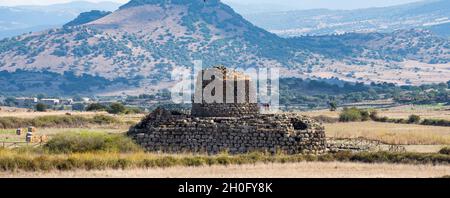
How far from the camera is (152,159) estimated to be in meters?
26.3

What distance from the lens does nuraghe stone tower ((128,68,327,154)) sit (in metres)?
30.8

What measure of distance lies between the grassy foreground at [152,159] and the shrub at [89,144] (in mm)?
1741

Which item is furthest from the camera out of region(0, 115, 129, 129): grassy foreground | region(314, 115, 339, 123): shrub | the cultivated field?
region(314, 115, 339, 123): shrub

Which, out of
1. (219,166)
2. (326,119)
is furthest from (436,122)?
(219,166)

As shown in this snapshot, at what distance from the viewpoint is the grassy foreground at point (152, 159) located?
24.7 metres

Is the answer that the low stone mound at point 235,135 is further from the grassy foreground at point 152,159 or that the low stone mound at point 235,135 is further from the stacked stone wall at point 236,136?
the grassy foreground at point 152,159

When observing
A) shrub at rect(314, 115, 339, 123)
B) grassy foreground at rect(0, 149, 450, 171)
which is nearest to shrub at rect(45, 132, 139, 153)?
grassy foreground at rect(0, 149, 450, 171)

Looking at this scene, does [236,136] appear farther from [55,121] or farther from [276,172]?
[55,121]

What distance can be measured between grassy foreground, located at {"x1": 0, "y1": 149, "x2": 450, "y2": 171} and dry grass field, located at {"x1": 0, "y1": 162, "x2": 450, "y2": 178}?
80cm

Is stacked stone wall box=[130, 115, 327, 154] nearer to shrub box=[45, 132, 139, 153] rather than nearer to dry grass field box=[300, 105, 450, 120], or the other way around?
shrub box=[45, 132, 139, 153]

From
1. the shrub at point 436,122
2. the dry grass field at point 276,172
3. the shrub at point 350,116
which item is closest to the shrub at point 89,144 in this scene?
the dry grass field at point 276,172
